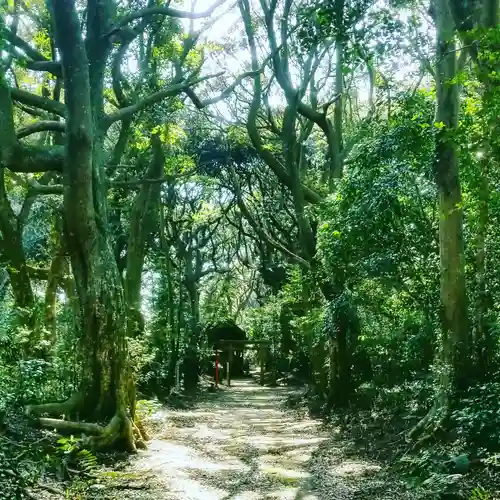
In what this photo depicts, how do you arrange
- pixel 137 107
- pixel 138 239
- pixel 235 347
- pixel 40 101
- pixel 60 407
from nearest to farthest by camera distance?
pixel 60 407 < pixel 40 101 < pixel 137 107 < pixel 138 239 < pixel 235 347

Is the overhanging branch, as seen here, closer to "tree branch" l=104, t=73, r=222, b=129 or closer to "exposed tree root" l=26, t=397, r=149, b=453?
"tree branch" l=104, t=73, r=222, b=129

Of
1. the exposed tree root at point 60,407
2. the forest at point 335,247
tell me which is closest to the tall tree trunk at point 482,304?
the forest at point 335,247

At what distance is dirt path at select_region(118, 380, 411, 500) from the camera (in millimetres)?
7219

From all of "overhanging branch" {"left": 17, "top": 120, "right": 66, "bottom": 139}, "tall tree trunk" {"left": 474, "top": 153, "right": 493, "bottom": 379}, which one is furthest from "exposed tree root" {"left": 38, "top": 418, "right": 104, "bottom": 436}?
"tall tree trunk" {"left": 474, "top": 153, "right": 493, "bottom": 379}

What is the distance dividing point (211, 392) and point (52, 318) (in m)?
8.73

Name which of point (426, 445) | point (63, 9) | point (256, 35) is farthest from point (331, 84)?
point (426, 445)

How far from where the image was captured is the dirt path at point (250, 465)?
722cm

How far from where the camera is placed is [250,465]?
9.12m

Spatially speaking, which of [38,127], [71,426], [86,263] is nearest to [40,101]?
[38,127]

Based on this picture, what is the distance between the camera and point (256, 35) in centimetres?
1903

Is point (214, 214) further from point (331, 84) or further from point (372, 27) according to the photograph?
point (372, 27)

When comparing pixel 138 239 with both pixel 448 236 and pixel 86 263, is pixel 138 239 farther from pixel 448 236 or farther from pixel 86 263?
pixel 448 236

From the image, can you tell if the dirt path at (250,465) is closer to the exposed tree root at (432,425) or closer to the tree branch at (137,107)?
the exposed tree root at (432,425)

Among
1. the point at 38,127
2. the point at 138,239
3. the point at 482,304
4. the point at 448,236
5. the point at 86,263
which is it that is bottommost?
the point at 482,304
